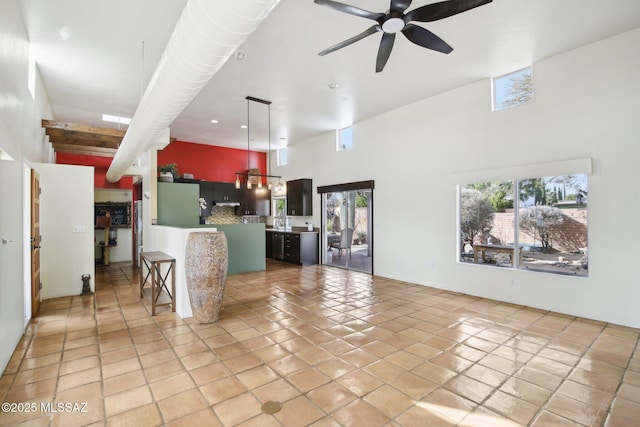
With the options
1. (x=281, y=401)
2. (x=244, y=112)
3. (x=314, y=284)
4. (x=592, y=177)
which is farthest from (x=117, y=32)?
(x=592, y=177)

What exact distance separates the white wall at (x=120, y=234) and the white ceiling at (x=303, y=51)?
8.26ft

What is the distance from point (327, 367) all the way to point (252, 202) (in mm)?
7453

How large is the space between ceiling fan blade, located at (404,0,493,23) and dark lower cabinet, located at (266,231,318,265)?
19.0 ft

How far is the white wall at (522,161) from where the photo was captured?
12.1ft

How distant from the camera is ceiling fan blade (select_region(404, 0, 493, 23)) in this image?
2.48 metres

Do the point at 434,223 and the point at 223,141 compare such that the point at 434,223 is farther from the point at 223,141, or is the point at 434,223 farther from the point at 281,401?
the point at 223,141

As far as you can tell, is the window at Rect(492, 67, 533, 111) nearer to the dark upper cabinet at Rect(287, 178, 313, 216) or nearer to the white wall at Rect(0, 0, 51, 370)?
the dark upper cabinet at Rect(287, 178, 313, 216)

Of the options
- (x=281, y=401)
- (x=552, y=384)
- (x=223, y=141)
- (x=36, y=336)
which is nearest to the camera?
(x=281, y=401)

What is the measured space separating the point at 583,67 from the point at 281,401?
5269mm

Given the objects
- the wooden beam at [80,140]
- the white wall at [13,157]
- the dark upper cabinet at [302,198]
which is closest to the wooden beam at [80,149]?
the wooden beam at [80,140]

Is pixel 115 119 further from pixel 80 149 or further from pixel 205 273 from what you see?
pixel 205 273

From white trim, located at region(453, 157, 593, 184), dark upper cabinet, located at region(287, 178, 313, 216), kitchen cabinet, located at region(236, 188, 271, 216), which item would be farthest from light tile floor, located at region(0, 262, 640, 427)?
kitchen cabinet, located at region(236, 188, 271, 216)

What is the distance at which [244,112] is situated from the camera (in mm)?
6340

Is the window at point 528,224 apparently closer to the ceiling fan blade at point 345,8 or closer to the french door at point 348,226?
the french door at point 348,226
